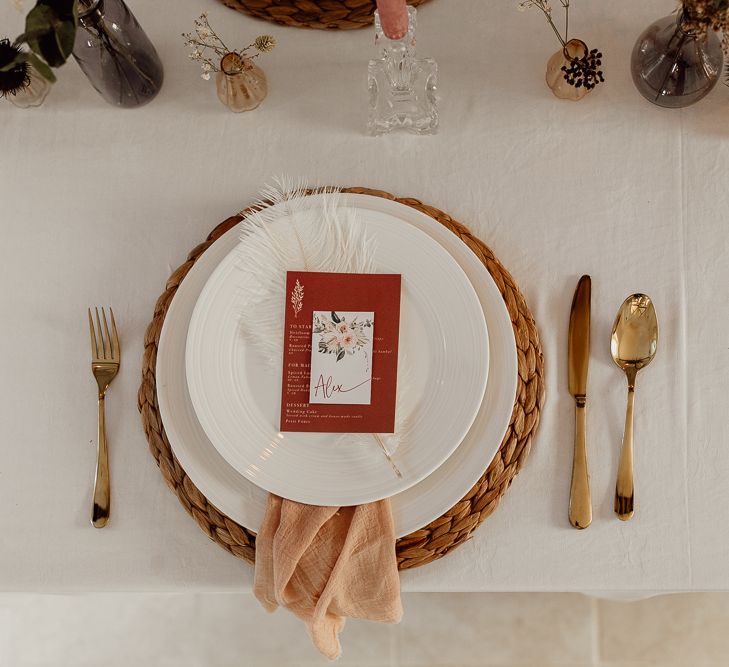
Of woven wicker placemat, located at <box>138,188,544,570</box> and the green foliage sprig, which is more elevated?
the green foliage sprig

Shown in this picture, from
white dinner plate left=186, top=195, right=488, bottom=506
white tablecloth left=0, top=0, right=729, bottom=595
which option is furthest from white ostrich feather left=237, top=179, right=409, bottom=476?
white tablecloth left=0, top=0, right=729, bottom=595

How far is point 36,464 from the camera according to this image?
67 cm

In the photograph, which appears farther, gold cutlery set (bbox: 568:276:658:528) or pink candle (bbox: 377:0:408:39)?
gold cutlery set (bbox: 568:276:658:528)

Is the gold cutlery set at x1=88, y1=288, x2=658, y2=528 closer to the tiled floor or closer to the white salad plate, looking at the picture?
the white salad plate

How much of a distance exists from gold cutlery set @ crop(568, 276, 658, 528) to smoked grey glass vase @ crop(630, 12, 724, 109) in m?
0.23

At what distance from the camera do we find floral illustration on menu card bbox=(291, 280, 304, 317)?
0.62 meters

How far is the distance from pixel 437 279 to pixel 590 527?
303 mm

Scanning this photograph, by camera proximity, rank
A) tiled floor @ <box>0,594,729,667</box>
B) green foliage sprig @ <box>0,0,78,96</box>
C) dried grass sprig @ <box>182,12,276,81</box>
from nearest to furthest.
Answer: green foliage sprig @ <box>0,0,78,96</box>, dried grass sprig @ <box>182,12,276,81</box>, tiled floor @ <box>0,594,729,667</box>

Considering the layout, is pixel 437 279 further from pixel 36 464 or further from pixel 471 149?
pixel 36 464

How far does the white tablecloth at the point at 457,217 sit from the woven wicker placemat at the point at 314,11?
2 cm

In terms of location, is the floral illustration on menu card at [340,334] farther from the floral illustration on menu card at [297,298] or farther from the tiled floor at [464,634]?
the tiled floor at [464,634]

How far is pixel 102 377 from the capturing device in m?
0.68

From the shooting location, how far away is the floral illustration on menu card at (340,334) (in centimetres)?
62

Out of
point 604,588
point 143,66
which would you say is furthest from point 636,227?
point 143,66
